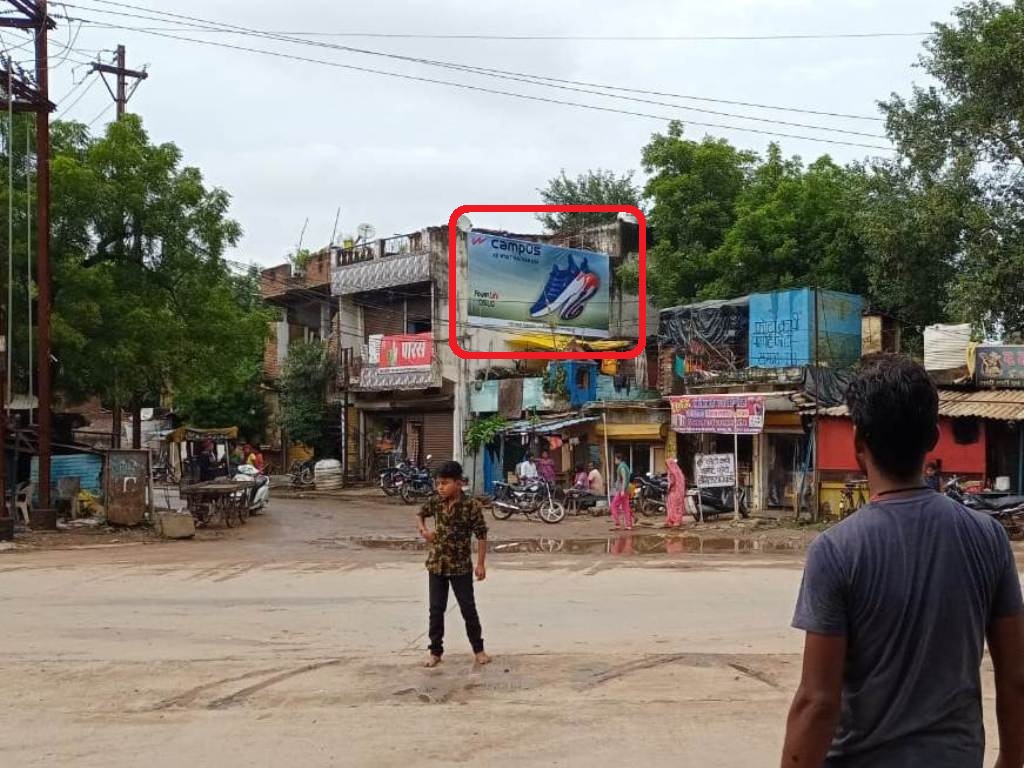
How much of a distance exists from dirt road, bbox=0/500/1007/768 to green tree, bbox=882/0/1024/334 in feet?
42.1

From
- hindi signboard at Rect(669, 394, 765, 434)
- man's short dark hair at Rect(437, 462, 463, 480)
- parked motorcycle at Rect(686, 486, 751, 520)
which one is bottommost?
parked motorcycle at Rect(686, 486, 751, 520)

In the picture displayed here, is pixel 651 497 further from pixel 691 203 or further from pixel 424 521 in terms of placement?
pixel 424 521

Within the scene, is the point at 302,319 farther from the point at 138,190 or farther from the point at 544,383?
the point at 138,190

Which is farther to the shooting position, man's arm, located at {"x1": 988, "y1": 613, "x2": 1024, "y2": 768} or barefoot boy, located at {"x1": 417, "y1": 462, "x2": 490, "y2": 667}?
barefoot boy, located at {"x1": 417, "y1": 462, "x2": 490, "y2": 667}

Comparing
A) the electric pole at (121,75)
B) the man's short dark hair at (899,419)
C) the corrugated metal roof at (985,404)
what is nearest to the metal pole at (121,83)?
the electric pole at (121,75)

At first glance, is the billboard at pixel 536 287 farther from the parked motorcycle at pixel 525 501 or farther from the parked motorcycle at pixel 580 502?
the parked motorcycle at pixel 525 501

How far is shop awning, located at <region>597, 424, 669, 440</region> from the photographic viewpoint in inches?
1087

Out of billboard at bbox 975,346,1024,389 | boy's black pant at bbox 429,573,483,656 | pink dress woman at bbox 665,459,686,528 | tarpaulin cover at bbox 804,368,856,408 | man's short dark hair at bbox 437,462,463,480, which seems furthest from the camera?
tarpaulin cover at bbox 804,368,856,408

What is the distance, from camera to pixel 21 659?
26.9 ft

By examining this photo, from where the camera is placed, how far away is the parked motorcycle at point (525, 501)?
2448cm

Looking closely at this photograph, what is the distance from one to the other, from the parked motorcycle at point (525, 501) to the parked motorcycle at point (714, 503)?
3114 mm

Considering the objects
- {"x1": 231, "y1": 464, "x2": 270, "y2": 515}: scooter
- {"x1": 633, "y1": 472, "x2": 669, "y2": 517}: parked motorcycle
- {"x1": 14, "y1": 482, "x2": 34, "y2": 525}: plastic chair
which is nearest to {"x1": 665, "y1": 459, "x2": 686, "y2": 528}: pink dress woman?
{"x1": 633, "y1": 472, "x2": 669, "y2": 517}: parked motorcycle

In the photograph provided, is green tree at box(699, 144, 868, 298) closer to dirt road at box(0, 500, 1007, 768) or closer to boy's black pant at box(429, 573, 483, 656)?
dirt road at box(0, 500, 1007, 768)

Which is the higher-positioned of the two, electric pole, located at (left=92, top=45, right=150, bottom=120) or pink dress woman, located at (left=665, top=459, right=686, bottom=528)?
electric pole, located at (left=92, top=45, right=150, bottom=120)
